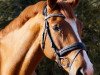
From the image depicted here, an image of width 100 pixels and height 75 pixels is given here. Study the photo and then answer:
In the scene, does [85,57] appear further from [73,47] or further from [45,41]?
[45,41]

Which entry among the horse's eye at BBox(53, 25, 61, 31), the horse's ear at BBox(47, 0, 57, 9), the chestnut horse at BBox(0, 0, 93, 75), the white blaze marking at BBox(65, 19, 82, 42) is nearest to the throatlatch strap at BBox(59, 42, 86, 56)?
the chestnut horse at BBox(0, 0, 93, 75)

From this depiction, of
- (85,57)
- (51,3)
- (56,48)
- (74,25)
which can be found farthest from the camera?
(51,3)

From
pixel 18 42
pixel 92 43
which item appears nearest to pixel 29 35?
pixel 18 42

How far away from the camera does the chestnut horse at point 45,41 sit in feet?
17.5

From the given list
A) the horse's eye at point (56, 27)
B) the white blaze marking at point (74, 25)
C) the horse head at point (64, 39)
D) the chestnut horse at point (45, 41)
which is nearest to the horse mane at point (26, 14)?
the chestnut horse at point (45, 41)

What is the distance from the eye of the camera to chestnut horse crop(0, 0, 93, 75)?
17.5 feet

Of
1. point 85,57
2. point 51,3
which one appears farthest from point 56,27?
point 85,57

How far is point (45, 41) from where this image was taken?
569 centimetres

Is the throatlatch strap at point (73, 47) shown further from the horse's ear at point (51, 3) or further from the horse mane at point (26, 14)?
the horse mane at point (26, 14)

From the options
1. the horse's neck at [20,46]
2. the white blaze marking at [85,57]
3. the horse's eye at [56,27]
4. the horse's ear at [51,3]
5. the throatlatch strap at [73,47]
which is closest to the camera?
the white blaze marking at [85,57]

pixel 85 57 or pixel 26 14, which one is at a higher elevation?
pixel 26 14

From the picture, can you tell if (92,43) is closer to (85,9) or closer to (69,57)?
(85,9)

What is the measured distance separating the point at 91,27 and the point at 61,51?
15671mm

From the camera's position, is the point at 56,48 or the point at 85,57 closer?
the point at 85,57
